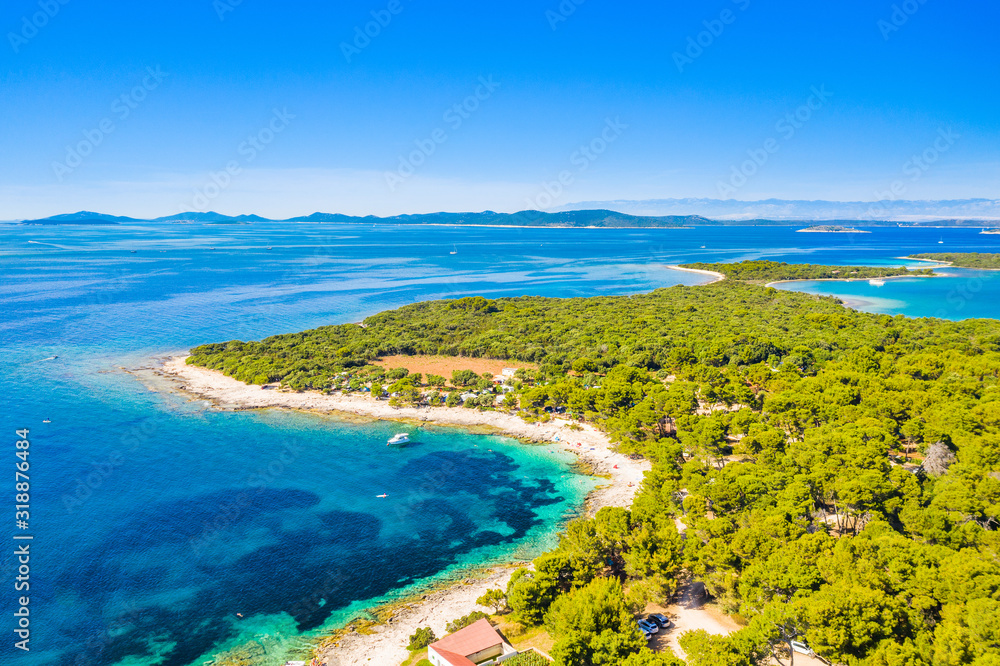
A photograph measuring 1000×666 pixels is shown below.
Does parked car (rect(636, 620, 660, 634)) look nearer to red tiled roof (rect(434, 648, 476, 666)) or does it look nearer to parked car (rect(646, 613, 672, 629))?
parked car (rect(646, 613, 672, 629))

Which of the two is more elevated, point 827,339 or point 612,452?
point 827,339

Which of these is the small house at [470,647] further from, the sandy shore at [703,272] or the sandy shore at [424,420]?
the sandy shore at [703,272]

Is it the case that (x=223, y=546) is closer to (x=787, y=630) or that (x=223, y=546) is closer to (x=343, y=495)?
(x=343, y=495)

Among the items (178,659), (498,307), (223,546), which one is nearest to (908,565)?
(178,659)

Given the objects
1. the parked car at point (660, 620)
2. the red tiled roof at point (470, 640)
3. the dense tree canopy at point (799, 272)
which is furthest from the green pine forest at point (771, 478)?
the dense tree canopy at point (799, 272)

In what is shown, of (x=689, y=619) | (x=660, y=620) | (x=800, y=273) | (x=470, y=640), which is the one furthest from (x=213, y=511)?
(x=800, y=273)
